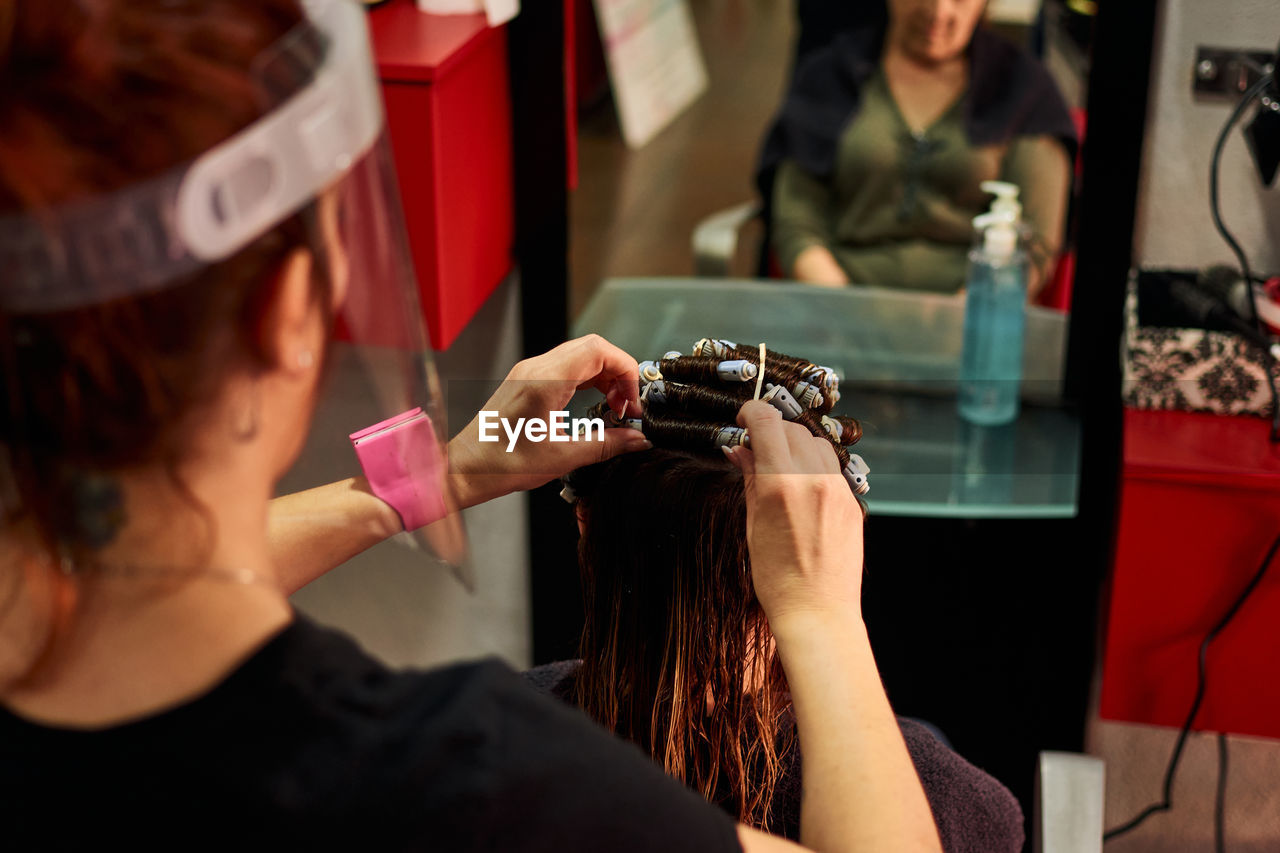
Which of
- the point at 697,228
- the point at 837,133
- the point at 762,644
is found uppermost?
the point at 837,133

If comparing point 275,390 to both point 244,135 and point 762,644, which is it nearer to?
point 244,135

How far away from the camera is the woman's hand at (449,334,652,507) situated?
37.2 inches

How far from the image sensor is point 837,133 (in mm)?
1710

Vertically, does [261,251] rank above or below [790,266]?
above

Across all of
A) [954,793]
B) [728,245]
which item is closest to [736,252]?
[728,245]

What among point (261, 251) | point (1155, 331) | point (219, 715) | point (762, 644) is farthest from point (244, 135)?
point (1155, 331)

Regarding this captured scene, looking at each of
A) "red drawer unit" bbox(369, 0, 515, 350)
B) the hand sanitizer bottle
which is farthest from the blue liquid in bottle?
"red drawer unit" bbox(369, 0, 515, 350)

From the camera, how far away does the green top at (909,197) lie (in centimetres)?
162

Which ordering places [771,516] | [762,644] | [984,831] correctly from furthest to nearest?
[984,831], [762,644], [771,516]

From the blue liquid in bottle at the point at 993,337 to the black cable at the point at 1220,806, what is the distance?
641 millimetres

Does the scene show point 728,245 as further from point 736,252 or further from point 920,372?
point 920,372

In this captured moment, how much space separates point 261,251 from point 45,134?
10 centimetres

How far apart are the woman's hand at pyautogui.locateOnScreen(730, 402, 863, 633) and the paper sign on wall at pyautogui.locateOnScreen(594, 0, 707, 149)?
990 mm

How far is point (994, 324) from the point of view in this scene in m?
1.68
